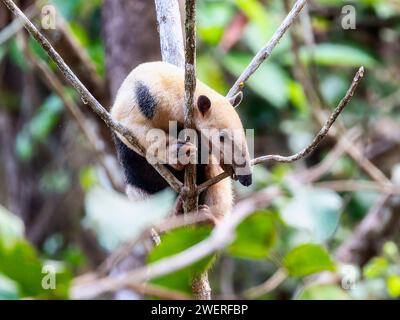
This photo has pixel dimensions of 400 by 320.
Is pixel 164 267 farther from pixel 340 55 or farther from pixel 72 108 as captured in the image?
pixel 340 55

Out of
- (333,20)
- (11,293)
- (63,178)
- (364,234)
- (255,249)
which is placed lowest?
(11,293)

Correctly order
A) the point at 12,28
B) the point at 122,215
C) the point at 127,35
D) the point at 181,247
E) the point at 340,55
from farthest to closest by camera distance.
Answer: the point at 340,55 < the point at 127,35 < the point at 12,28 < the point at 181,247 < the point at 122,215

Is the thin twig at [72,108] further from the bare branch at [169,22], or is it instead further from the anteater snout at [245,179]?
the anteater snout at [245,179]

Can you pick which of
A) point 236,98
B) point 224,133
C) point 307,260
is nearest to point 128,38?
point 236,98

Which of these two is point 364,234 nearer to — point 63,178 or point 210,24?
point 210,24

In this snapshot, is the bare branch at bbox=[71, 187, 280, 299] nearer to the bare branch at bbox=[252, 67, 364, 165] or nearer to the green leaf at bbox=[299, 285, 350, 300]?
the green leaf at bbox=[299, 285, 350, 300]

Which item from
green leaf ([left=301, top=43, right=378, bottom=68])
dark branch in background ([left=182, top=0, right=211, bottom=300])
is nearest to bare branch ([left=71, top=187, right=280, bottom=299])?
dark branch in background ([left=182, top=0, right=211, bottom=300])
